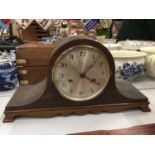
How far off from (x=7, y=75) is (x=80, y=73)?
277 mm

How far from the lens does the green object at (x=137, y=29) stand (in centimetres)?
167

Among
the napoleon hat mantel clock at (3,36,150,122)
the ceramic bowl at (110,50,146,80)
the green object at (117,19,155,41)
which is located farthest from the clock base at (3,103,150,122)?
the green object at (117,19,155,41)

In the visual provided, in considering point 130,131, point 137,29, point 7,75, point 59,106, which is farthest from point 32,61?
point 137,29

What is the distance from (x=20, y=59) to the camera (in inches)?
30.3

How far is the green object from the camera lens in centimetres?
167

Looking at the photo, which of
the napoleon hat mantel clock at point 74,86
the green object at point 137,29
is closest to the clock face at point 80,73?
the napoleon hat mantel clock at point 74,86

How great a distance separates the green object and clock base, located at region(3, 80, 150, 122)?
3.60 feet

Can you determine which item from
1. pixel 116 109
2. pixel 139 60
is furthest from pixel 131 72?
pixel 116 109

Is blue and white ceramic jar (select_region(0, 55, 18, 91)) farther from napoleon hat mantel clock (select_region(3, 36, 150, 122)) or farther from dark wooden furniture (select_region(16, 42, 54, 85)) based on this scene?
napoleon hat mantel clock (select_region(3, 36, 150, 122))

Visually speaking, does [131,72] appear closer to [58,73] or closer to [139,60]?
[139,60]

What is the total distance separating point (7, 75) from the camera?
73cm

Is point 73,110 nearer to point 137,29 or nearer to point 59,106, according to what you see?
point 59,106

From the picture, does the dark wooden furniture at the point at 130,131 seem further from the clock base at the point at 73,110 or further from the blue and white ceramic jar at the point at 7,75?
the blue and white ceramic jar at the point at 7,75

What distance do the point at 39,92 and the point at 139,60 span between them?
366 mm
